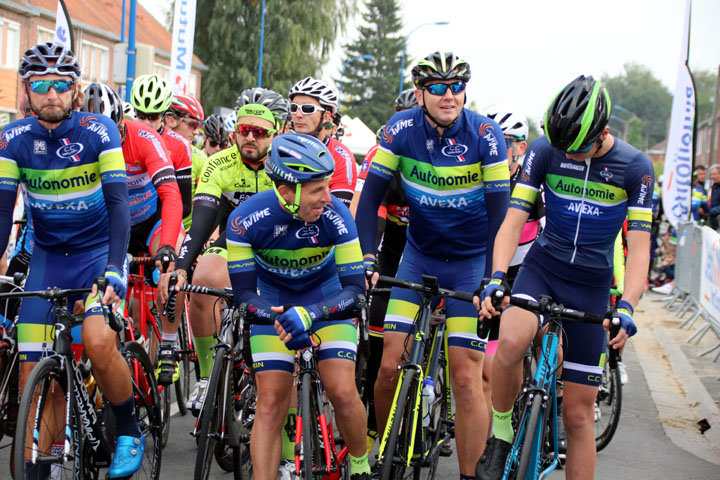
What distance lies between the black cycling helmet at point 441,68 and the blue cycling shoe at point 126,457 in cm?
271

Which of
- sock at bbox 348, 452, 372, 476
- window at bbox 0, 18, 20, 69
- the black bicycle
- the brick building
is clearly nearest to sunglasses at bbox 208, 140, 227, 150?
the black bicycle

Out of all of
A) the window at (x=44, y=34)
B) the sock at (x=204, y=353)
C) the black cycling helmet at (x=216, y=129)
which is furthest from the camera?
the window at (x=44, y=34)

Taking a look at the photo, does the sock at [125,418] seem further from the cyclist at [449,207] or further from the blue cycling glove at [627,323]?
the blue cycling glove at [627,323]

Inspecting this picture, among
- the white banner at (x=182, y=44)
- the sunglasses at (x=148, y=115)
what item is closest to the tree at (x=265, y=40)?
the white banner at (x=182, y=44)

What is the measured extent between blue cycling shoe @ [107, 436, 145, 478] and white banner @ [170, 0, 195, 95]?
12.2 m

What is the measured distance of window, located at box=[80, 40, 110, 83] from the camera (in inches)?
1907

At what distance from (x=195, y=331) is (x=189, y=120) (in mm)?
3733

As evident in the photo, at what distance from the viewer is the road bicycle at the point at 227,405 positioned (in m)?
4.93

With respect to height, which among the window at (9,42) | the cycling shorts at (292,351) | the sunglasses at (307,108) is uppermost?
the window at (9,42)

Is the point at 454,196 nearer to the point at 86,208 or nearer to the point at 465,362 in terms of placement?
the point at 465,362

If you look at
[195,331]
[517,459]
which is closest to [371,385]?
[195,331]

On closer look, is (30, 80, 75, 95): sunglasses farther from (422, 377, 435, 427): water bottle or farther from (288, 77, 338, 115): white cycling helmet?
(422, 377, 435, 427): water bottle

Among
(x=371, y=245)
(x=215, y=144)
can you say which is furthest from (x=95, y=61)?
(x=371, y=245)

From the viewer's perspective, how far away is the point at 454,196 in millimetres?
5574
